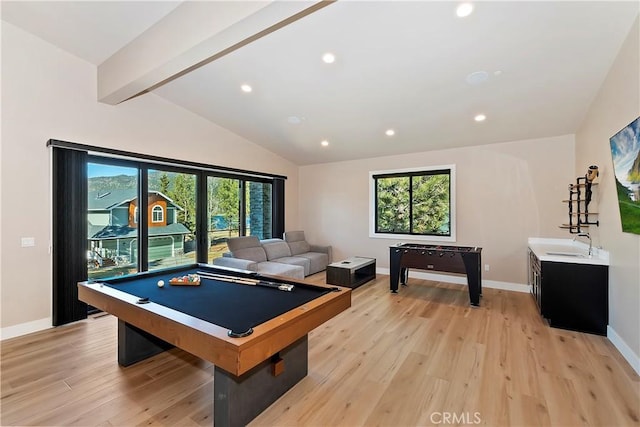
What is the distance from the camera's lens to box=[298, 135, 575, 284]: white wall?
4.86 meters

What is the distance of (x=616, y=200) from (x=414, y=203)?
133 inches

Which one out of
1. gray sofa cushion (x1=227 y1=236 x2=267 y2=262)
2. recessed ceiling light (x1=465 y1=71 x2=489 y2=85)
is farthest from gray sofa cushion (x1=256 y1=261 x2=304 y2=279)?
recessed ceiling light (x1=465 y1=71 x2=489 y2=85)

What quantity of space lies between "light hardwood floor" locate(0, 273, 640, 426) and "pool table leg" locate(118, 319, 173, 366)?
0.08m

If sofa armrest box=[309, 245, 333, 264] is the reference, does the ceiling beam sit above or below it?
above

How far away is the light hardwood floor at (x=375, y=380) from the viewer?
205 cm

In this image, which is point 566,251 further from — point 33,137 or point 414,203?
point 33,137

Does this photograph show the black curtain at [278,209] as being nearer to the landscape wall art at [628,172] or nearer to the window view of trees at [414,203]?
the window view of trees at [414,203]

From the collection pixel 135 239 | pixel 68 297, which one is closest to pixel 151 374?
pixel 68 297

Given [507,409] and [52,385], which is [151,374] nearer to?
[52,385]

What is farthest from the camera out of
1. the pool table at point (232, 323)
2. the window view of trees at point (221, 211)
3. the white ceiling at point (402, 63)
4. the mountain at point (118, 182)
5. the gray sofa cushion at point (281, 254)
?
the gray sofa cushion at point (281, 254)

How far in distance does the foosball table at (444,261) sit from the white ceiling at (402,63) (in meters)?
2.07

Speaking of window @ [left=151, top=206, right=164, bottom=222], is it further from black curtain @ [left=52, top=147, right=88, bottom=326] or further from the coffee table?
the coffee table

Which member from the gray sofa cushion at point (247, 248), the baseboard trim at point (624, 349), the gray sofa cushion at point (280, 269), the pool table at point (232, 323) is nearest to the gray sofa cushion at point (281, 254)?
the gray sofa cushion at point (247, 248)

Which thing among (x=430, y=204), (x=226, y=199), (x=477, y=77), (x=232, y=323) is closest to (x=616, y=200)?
(x=477, y=77)
